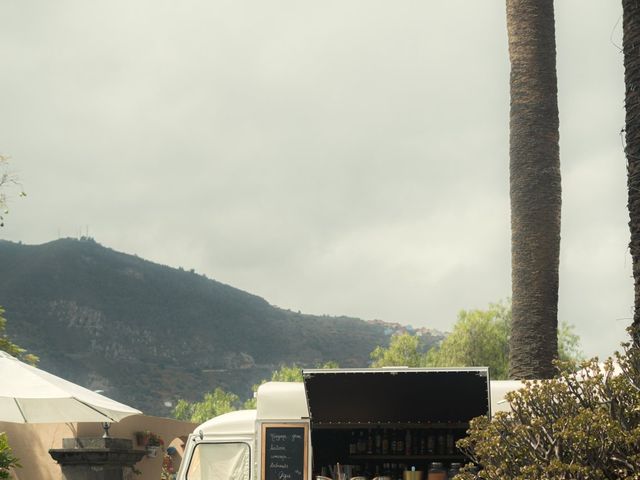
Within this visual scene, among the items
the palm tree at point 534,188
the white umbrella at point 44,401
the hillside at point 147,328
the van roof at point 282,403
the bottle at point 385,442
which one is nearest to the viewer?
the white umbrella at point 44,401

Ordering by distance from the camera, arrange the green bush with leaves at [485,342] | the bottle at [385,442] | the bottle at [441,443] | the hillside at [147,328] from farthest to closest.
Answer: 1. the hillside at [147,328]
2. the green bush with leaves at [485,342]
3. the bottle at [385,442]
4. the bottle at [441,443]

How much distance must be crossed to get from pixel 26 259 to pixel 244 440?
372ft

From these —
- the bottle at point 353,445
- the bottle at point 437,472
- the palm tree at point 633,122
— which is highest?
the palm tree at point 633,122

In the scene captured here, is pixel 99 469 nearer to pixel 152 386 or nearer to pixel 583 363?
pixel 583 363

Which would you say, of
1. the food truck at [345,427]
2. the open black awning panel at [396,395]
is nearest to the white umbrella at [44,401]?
the food truck at [345,427]

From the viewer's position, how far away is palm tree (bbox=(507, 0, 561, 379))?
15141mm

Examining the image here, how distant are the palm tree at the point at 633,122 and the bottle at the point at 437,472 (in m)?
3.50

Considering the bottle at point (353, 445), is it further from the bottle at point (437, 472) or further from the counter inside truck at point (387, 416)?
the bottle at point (437, 472)

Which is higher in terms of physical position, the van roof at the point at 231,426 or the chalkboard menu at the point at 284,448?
the van roof at the point at 231,426

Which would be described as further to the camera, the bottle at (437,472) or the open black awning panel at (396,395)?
the bottle at (437,472)

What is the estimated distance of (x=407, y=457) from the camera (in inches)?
513

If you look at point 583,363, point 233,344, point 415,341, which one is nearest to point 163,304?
point 233,344

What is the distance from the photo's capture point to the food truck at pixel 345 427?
1238 cm

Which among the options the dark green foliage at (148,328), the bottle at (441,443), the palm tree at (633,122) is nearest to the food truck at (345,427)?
the bottle at (441,443)
